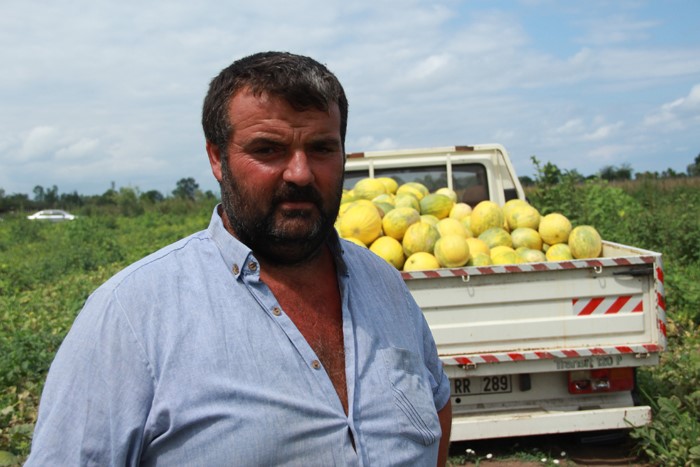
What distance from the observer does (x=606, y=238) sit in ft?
39.8

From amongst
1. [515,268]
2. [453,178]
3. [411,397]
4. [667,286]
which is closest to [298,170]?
[411,397]

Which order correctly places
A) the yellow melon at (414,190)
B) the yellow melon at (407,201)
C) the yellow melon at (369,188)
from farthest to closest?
the yellow melon at (369,188) → the yellow melon at (414,190) → the yellow melon at (407,201)

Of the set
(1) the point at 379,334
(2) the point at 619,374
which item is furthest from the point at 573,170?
(1) the point at 379,334

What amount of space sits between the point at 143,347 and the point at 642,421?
4258mm

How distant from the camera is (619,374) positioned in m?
5.08

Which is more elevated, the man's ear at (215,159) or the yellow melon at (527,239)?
the man's ear at (215,159)

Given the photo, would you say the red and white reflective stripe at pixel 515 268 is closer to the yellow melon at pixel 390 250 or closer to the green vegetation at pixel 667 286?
the yellow melon at pixel 390 250

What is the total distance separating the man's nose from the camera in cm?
190

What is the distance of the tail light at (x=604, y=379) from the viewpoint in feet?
16.6

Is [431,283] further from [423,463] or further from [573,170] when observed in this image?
[573,170]

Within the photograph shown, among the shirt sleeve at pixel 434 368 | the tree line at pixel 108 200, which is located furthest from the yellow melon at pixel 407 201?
the tree line at pixel 108 200

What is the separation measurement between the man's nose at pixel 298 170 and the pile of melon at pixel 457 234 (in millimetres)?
3467

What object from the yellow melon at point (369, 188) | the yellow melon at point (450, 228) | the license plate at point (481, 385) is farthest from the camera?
the yellow melon at point (369, 188)

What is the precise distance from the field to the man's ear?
3.20 meters
